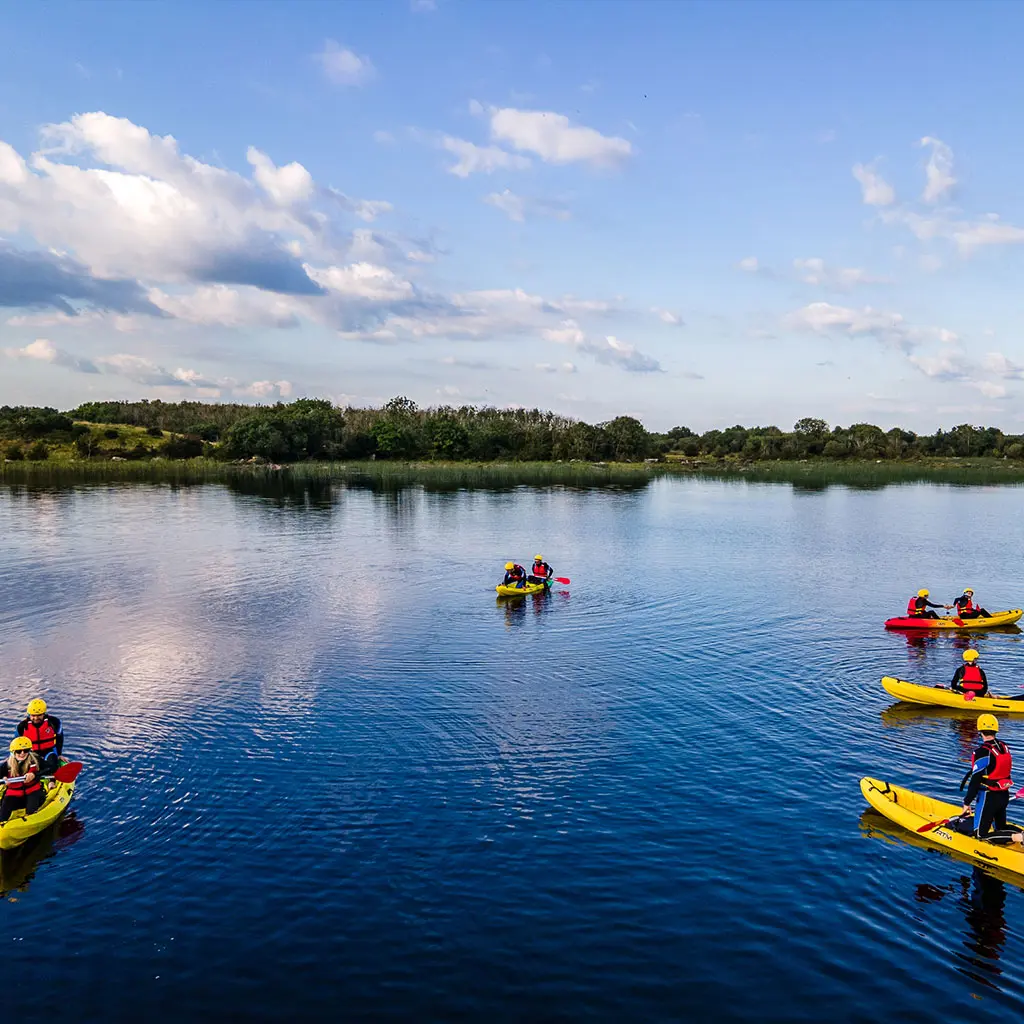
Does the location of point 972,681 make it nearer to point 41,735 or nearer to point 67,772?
point 67,772

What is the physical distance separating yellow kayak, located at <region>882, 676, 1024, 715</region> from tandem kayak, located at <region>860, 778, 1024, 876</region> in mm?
9008

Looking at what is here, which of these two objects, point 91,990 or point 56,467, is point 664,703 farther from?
point 56,467

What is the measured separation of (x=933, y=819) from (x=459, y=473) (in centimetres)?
15039

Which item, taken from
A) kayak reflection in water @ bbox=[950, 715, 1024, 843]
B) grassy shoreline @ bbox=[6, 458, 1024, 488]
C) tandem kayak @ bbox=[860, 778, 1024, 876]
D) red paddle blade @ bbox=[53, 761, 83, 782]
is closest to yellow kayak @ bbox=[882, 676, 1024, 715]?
tandem kayak @ bbox=[860, 778, 1024, 876]

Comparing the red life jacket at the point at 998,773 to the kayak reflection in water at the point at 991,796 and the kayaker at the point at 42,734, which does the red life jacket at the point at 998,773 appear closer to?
the kayak reflection in water at the point at 991,796

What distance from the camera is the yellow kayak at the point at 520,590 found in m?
48.1

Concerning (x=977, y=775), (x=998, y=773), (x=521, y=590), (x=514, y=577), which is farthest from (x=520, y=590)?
(x=998, y=773)

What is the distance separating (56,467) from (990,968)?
176655 mm

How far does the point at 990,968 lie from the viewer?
15305 millimetres

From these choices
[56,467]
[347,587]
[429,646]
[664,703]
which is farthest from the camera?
[56,467]

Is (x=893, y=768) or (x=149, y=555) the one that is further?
(x=149, y=555)

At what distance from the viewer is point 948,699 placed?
29594 millimetres

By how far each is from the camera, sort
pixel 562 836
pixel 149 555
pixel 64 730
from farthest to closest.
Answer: pixel 149 555 → pixel 64 730 → pixel 562 836

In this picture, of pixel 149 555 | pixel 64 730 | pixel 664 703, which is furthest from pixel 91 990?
pixel 149 555
